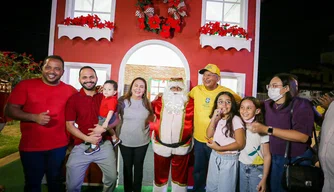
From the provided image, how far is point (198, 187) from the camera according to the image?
11.2 feet

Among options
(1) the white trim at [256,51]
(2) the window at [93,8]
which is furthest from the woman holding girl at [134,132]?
(1) the white trim at [256,51]

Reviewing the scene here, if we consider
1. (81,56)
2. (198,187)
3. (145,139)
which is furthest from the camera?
(81,56)

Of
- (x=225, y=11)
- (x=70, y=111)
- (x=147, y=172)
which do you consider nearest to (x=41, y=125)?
(x=70, y=111)

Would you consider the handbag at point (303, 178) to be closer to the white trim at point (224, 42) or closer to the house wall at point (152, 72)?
the white trim at point (224, 42)

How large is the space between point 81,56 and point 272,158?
4299mm

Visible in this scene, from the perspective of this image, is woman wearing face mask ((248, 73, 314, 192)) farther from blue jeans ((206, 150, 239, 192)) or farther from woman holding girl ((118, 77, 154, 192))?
woman holding girl ((118, 77, 154, 192))

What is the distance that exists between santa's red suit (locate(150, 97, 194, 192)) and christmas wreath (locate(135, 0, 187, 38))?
2.17 m

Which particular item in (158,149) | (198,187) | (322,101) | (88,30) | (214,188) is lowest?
(198,187)

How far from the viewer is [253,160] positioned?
2.50 meters

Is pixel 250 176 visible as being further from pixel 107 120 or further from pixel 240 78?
pixel 240 78

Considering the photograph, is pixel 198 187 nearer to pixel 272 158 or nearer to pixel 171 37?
pixel 272 158

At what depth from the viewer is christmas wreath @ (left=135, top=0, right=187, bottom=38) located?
4.39m

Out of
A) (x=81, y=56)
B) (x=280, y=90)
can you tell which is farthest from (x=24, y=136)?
(x=280, y=90)

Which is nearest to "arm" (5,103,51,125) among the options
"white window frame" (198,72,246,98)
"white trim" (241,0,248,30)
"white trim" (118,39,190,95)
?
"white trim" (118,39,190,95)
